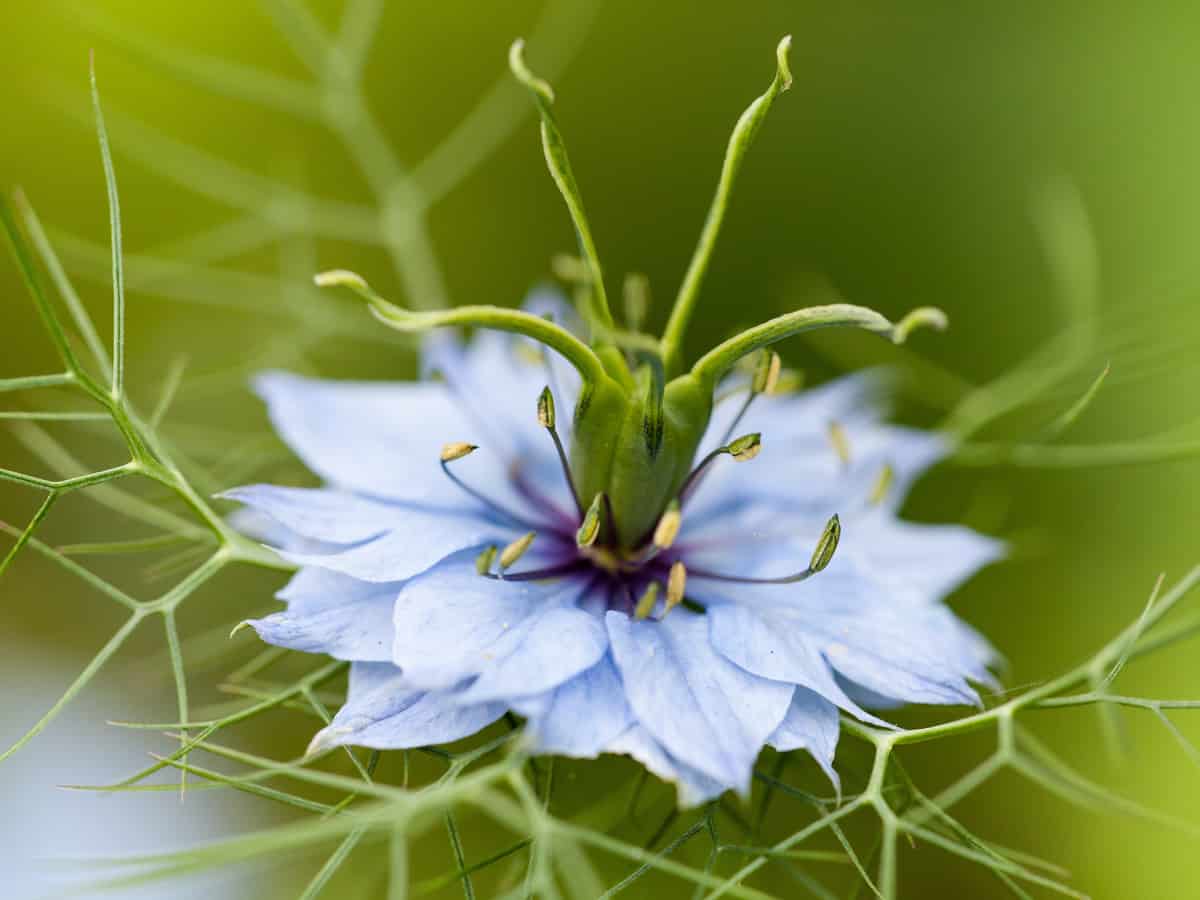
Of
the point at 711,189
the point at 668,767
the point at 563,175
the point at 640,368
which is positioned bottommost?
the point at 668,767

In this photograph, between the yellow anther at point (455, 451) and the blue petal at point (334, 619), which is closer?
the blue petal at point (334, 619)

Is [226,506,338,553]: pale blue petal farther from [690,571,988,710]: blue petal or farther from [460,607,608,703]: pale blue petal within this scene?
[690,571,988,710]: blue petal

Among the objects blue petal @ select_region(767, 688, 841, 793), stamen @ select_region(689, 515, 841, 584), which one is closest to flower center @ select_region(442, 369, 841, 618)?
stamen @ select_region(689, 515, 841, 584)

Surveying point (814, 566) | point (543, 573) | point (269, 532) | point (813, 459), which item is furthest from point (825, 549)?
point (269, 532)

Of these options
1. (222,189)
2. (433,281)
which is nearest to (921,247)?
(433,281)

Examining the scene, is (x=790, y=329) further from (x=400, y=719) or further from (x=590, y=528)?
(x=400, y=719)

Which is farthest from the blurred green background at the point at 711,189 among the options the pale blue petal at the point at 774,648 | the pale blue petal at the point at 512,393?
the pale blue petal at the point at 774,648

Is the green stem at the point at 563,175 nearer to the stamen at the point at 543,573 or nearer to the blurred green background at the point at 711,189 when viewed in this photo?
the stamen at the point at 543,573
